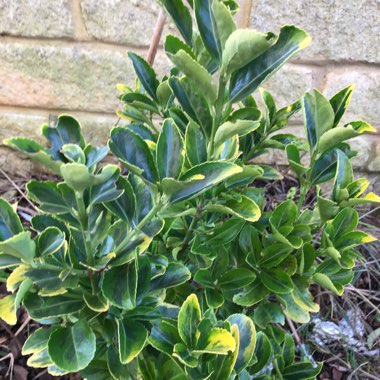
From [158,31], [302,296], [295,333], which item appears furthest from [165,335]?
[295,333]

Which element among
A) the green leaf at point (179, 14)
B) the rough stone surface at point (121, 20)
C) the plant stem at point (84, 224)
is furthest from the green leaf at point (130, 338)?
the rough stone surface at point (121, 20)

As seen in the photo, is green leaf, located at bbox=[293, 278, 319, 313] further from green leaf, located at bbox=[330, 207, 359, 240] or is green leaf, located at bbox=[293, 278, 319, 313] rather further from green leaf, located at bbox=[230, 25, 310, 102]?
Answer: green leaf, located at bbox=[230, 25, 310, 102]

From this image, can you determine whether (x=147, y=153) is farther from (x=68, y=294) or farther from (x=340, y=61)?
(x=340, y=61)

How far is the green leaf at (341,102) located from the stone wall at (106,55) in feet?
2.56

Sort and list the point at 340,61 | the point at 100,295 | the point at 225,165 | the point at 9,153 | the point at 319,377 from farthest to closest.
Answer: the point at 9,153, the point at 340,61, the point at 319,377, the point at 100,295, the point at 225,165

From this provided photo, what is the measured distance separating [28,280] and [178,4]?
1.35ft

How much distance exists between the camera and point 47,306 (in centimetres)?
65

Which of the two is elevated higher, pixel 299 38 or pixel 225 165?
pixel 299 38

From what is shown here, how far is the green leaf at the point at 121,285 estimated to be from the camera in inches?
24.1

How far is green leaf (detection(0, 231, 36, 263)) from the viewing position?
51 cm

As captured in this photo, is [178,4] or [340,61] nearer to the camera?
[178,4]

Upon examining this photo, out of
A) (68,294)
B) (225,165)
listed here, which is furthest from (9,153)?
(225,165)

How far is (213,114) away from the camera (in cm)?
67

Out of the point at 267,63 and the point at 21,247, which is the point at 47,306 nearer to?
the point at 21,247
